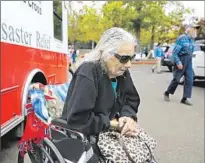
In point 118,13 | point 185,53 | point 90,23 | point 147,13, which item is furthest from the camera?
point 90,23

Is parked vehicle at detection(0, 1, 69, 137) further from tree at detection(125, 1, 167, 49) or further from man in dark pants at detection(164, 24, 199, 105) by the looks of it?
tree at detection(125, 1, 167, 49)

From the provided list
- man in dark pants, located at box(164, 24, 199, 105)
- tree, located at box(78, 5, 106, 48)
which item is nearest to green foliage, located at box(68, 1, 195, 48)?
tree, located at box(78, 5, 106, 48)

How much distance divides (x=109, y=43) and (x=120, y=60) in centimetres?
15

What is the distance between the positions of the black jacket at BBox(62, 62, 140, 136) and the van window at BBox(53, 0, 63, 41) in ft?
11.1

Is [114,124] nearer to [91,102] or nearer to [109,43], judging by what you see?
[91,102]

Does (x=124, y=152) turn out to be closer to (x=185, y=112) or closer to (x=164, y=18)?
(x=185, y=112)

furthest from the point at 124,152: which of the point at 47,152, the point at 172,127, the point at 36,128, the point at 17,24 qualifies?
the point at 172,127

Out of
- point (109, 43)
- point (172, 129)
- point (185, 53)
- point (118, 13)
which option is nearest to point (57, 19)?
point (172, 129)

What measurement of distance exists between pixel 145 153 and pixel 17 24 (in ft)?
7.13

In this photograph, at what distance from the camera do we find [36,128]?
306 cm

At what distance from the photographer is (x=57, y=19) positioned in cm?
611

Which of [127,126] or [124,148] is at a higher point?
[127,126]

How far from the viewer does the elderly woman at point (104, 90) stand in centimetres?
244

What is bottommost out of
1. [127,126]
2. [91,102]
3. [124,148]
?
[124,148]
